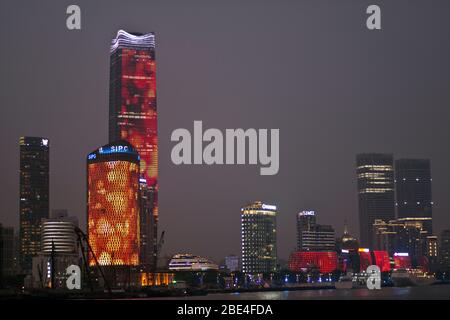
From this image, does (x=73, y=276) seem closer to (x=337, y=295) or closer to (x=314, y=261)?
(x=337, y=295)

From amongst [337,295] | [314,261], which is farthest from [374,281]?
[314,261]

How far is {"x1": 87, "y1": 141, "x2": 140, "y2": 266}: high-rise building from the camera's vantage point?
13862cm

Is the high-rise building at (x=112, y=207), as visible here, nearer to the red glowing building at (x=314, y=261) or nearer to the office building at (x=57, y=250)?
the office building at (x=57, y=250)

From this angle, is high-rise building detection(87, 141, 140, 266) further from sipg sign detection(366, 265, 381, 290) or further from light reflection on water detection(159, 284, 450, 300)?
sipg sign detection(366, 265, 381, 290)

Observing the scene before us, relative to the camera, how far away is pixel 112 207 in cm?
13862

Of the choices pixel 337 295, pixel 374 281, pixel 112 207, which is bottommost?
pixel 374 281

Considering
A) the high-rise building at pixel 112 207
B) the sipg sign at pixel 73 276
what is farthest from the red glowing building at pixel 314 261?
the sipg sign at pixel 73 276

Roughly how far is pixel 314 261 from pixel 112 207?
5261 cm

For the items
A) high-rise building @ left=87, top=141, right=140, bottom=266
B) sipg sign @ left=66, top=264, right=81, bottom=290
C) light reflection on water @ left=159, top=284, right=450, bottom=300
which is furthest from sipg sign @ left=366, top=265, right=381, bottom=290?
sipg sign @ left=66, top=264, right=81, bottom=290

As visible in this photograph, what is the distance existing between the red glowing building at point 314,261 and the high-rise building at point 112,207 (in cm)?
4442

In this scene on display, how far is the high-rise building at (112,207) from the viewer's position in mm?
138625

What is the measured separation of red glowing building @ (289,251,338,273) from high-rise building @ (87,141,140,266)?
1749 inches
